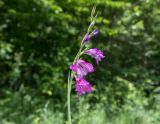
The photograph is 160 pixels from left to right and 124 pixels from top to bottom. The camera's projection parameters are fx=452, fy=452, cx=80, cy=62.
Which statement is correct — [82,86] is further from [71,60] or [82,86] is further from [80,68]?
[71,60]

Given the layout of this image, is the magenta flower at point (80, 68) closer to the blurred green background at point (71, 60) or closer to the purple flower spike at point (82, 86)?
the purple flower spike at point (82, 86)

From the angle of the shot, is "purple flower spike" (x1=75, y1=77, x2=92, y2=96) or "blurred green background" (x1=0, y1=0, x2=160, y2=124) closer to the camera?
"purple flower spike" (x1=75, y1=77, x2=92, y2=96)

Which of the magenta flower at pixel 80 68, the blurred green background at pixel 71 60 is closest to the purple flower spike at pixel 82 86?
the magenta flower at pixel 80 68

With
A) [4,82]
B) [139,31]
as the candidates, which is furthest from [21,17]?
[139,31]

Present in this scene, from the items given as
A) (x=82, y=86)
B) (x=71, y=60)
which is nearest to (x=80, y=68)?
(x=82, y=86)

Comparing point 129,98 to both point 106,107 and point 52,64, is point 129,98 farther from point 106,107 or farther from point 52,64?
point 52,64

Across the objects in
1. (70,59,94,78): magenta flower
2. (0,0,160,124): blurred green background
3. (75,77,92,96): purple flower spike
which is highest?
(0,0,160,124): blurred green background

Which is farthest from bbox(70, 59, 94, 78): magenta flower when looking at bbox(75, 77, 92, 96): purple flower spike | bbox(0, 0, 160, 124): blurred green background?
bbox(0, 0, 160, 124): blurred green background

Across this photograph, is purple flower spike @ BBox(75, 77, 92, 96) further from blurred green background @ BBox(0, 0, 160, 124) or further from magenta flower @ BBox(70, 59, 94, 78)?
blurred green background @ BBox(0, 0, 160, 124)
